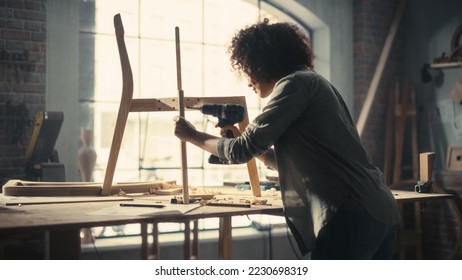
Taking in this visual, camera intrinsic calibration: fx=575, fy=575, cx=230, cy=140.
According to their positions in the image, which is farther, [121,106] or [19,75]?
[19,75]

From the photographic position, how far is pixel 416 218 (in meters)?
4.74

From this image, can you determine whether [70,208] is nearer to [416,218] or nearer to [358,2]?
[416,218]

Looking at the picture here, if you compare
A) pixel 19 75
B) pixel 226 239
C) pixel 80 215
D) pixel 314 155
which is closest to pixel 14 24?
pixel 19 75

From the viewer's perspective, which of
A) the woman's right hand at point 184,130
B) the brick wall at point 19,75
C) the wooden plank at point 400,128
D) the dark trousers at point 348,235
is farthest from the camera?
the wooden plank at point 400,128

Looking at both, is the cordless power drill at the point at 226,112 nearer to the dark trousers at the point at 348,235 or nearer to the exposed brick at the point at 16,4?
the dark trousers at the point at 348,235

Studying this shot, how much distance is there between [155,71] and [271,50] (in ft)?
8.55

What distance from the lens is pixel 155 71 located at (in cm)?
446

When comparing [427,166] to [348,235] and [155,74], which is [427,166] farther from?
[155,74]

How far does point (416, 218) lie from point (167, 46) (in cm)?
246

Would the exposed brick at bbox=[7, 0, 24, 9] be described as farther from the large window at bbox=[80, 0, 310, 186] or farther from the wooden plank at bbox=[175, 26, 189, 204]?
the wooden plank at bbox=[175, 26, 189, 204]

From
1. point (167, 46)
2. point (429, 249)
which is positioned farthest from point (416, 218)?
point (167, 46)

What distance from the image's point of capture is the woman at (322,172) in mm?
1764

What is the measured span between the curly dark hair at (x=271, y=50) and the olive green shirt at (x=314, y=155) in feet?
0.41

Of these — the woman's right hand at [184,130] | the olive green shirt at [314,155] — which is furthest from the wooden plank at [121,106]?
the olive green shirt at [314,155]
